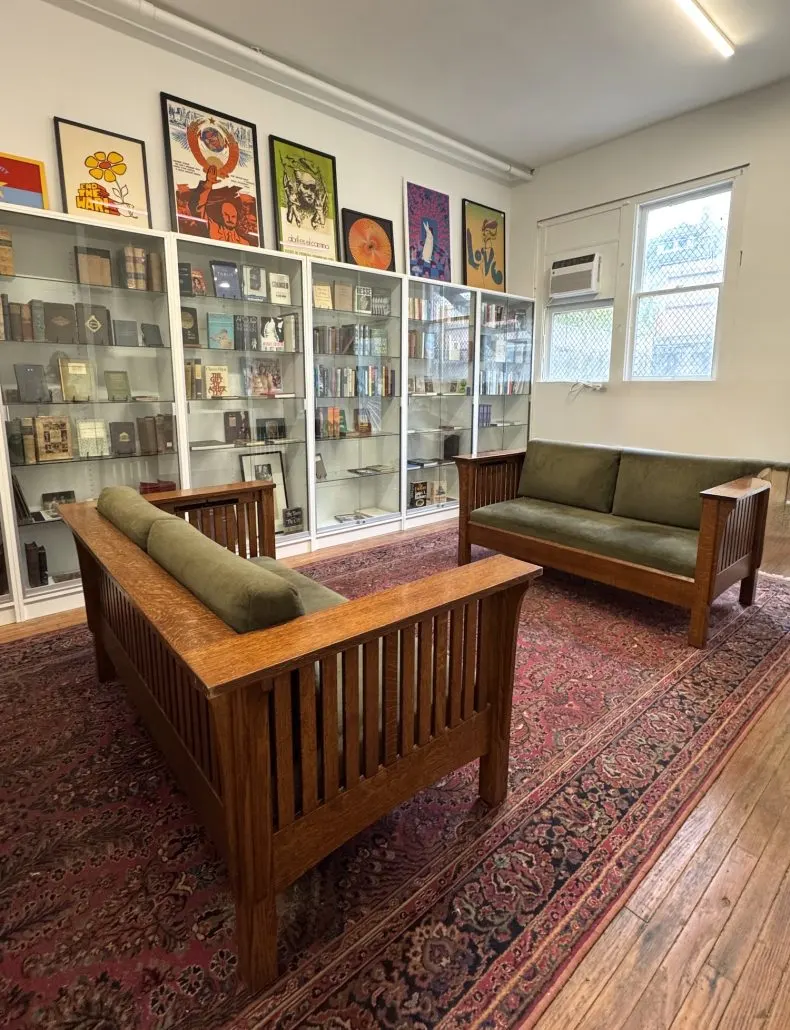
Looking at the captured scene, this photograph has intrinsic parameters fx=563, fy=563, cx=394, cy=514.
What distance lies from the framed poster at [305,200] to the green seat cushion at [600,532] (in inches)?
86.1

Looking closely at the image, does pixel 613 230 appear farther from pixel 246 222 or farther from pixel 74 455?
pixel 74 455

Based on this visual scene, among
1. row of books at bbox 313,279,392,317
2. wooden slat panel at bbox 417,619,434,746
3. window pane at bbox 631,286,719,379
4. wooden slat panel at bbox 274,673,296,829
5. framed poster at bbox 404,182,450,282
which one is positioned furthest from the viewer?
framed poster at bbox 404,182,450,282

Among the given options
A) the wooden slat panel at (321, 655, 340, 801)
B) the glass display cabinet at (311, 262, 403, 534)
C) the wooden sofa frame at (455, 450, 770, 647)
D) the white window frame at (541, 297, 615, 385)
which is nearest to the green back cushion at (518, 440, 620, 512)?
the wooden sofa frame at (455, 450, 770, 647)

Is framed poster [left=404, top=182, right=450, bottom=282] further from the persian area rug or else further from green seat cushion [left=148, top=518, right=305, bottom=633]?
green seat cushion [left=148, top=518, right=305, bottom=633]

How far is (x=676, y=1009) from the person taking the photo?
108 cm

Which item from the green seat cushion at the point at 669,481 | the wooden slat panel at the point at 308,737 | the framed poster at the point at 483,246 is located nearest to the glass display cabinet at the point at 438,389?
→ the framed poster at the point at 483,246

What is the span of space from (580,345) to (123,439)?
12.4ft

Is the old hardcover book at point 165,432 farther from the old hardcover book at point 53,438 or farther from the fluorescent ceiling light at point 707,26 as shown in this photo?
the fluorescent ceiling light at point 707,26

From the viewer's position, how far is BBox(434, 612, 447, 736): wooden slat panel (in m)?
1.35

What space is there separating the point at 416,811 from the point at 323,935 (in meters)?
0.43

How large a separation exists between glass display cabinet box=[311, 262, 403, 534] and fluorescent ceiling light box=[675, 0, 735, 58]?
85.1 inches

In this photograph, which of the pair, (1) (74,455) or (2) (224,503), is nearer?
(2) (224,503)

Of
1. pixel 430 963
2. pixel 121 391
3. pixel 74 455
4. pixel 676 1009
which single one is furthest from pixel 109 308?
pixel 676 1009

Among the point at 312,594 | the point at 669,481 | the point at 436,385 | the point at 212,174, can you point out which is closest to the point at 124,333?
the point at 212,174
